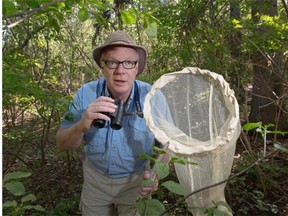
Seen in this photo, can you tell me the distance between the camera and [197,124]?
76.0 inches

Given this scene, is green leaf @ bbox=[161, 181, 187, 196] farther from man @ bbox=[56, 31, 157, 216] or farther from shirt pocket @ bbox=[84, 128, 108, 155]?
shirt pocket @ bbox=[84, 128, 108, 155]

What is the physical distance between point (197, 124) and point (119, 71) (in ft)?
1.88

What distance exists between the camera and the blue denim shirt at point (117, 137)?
6.13 ft

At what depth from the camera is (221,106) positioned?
5.83 feet

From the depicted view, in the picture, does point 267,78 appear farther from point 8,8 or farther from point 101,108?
point 8,8

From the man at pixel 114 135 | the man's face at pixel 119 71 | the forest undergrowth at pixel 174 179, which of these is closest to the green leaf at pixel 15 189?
the man at pixel 114 135

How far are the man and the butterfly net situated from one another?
0.51ft

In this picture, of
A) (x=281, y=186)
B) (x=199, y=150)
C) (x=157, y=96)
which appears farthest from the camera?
(x=281, y=186)

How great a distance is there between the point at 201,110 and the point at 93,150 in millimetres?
685

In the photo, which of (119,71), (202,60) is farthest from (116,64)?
(202,60)

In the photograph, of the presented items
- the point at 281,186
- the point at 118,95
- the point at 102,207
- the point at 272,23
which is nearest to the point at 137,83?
the point at 118,95

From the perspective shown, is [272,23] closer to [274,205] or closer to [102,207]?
[274,205]

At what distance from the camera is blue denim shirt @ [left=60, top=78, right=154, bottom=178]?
6.13 ft

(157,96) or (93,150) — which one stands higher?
(157,96)
